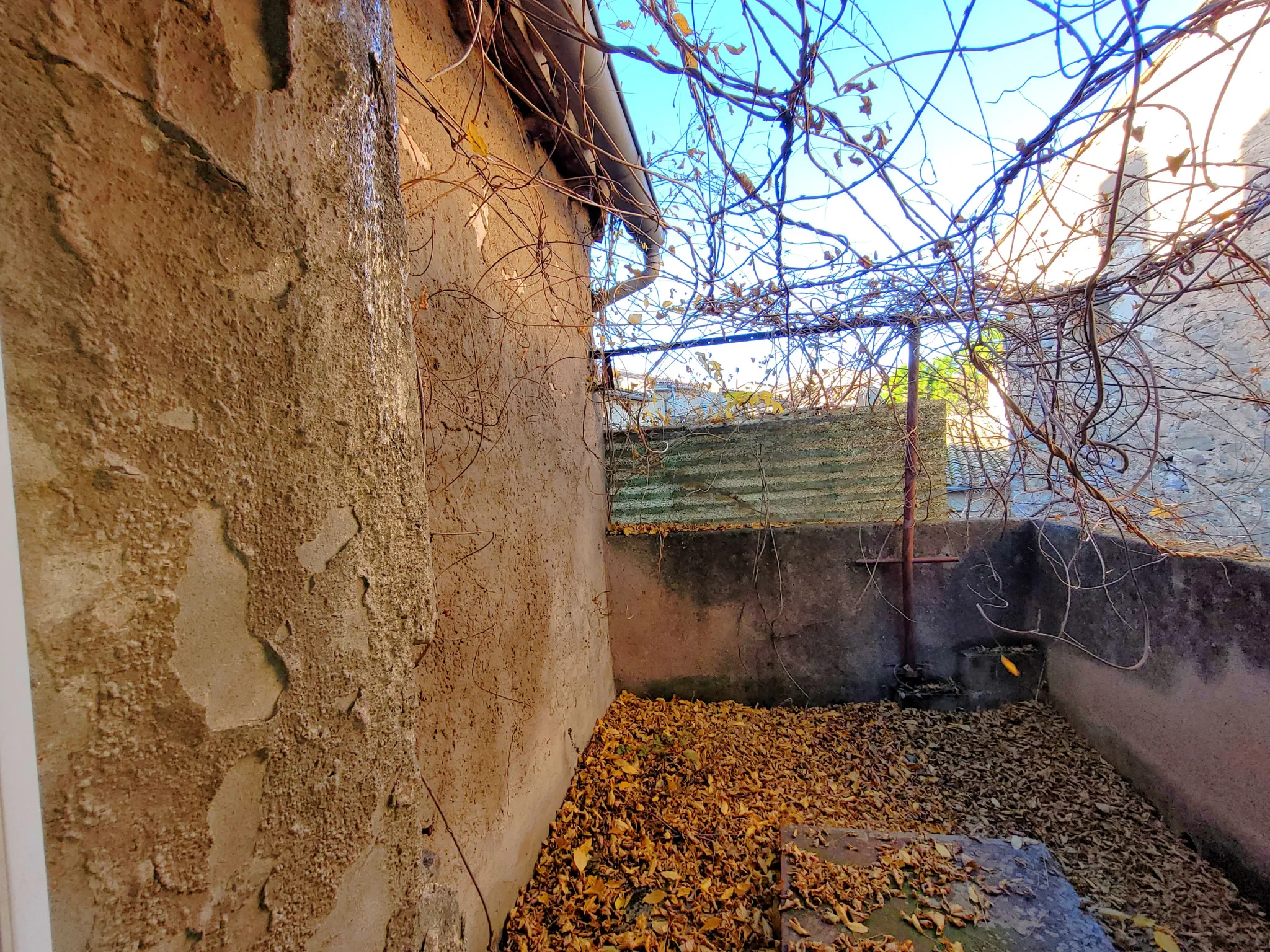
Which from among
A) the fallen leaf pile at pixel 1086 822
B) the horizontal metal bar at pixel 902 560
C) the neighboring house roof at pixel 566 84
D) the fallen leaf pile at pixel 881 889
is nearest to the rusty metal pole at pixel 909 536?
the horizontal metal bar at pixel 902 560

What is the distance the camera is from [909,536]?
10.5 ft

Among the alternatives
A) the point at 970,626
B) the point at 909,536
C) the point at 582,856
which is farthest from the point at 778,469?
the point at 582,856

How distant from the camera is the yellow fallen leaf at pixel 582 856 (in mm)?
2064

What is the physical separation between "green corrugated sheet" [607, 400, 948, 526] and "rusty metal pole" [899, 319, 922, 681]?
0.37 ft

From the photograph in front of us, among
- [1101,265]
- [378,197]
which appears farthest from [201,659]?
[1101,265]

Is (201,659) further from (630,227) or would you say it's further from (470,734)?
(630,227)

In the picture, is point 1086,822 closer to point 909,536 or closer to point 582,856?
point 909,536

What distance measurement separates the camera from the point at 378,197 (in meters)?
0.79

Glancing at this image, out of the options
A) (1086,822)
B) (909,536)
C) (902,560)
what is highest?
(909,536)

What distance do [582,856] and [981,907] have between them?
1.53 meters

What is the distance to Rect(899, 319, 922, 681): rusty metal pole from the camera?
3.19 meters

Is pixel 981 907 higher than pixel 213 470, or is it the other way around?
pixel 213 470

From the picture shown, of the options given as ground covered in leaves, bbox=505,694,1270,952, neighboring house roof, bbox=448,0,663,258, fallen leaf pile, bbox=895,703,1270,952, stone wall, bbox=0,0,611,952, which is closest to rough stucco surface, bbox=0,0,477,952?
stone wall, bbox=0,0,611,952

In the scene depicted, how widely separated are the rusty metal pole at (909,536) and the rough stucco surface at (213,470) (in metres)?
3.22
